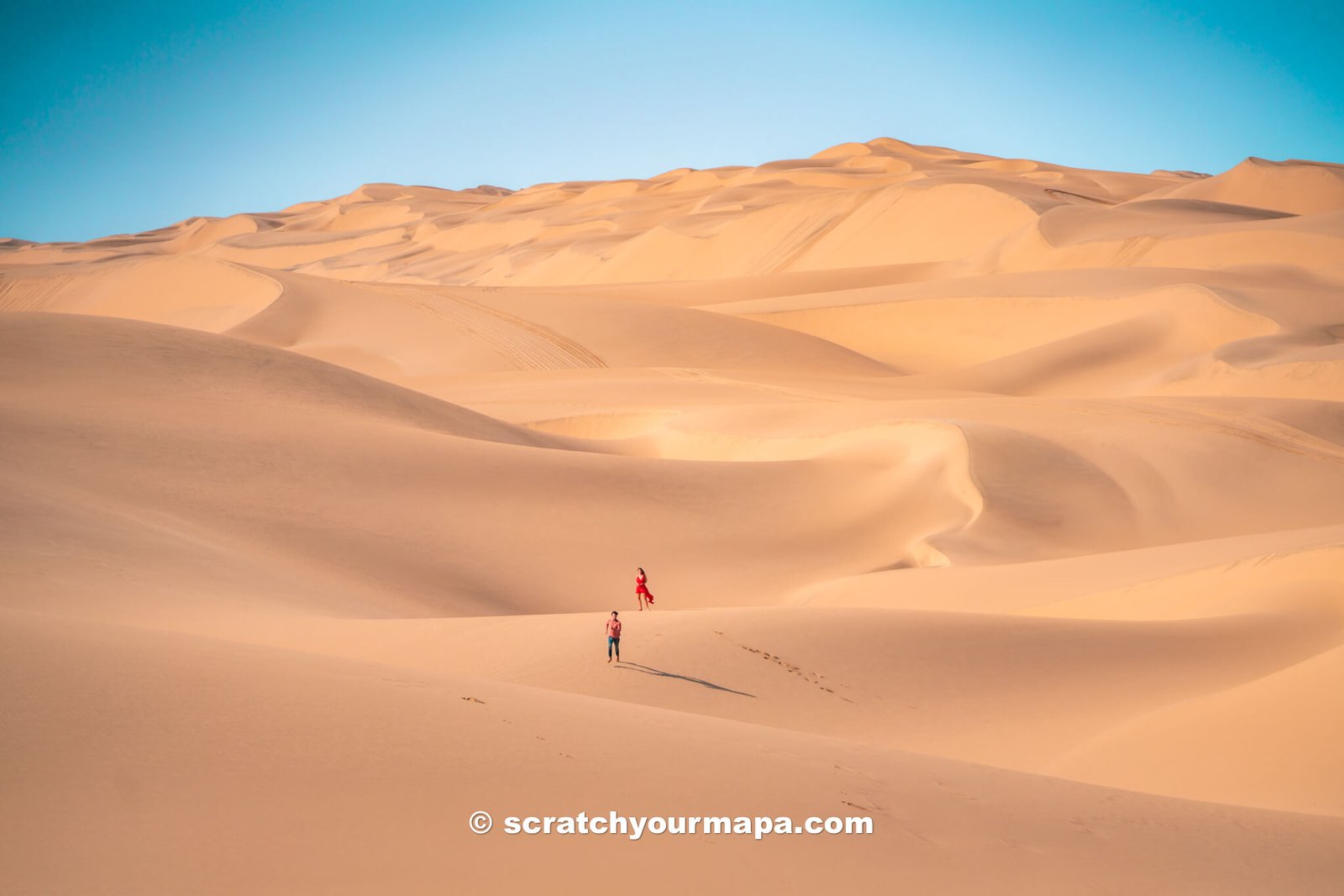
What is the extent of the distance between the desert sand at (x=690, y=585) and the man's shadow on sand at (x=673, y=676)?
0.05 m

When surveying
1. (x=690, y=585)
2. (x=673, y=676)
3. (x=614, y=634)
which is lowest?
(x=673, y=676)

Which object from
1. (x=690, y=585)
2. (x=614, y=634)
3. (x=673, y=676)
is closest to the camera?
(x=614, y=634)

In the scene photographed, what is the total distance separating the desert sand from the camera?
186 inches

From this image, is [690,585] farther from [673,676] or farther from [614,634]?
[614,634]

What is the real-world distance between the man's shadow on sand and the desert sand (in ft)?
0.16

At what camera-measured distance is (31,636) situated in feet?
17.6

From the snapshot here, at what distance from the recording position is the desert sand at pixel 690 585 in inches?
186

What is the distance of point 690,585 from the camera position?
1636 centimetres

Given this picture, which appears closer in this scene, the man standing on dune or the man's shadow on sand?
the man standing on dune

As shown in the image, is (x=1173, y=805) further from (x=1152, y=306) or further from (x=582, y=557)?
(x=1152, y=306)

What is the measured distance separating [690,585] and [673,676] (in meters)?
6.56

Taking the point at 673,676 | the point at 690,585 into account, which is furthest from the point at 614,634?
the point at 690,585

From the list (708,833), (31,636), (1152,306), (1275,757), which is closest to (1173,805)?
(1275,757)

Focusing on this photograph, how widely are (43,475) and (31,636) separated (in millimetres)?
9672
